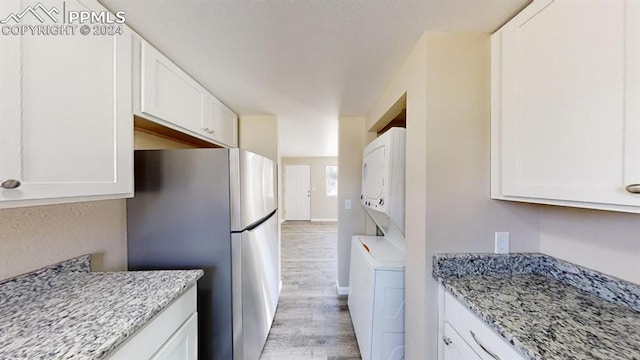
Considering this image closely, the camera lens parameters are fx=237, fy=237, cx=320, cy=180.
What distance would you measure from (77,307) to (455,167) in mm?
1745

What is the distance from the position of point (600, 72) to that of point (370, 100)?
1605 mm

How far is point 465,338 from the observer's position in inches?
39.9

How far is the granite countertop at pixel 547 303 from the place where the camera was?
0.70m

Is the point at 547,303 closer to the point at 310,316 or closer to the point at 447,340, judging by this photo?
the point at 447,340

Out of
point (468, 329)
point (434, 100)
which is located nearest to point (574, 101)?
point (434, 100)

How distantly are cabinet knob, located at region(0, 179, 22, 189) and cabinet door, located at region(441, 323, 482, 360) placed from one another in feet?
5.49

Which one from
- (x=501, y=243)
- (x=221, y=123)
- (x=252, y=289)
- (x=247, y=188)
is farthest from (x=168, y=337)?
(x=221, y=123)

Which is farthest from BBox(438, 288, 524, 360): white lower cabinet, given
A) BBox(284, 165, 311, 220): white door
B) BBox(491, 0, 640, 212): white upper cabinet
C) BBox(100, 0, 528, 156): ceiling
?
BBox(284, 165, 311, 220): white door

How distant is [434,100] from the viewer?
1236 millimetres

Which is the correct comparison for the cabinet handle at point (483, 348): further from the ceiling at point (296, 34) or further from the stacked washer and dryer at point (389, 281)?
the ceiling at point (296, 34)

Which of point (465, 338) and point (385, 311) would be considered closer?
point (465, 338)

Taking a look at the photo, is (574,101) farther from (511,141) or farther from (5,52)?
(5,52)

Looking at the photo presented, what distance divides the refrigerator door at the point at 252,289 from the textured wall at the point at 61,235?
2.26 feet

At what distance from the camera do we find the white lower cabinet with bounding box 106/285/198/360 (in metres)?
0.81
